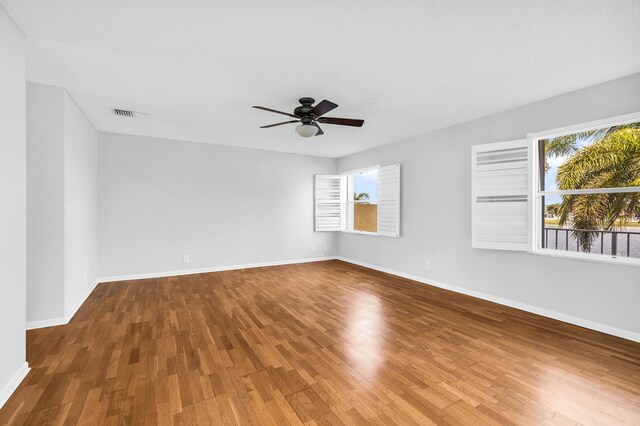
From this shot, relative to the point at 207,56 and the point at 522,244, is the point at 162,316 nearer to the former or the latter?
the point at 207,56

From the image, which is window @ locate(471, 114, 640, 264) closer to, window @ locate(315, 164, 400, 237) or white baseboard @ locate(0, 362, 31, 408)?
window @ locate(315, 164, 400, 237)

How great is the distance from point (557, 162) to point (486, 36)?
2190 mm

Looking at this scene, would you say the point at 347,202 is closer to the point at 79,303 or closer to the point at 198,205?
the point at 198,205

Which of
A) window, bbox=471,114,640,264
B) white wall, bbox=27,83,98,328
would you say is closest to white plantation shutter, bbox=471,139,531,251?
window, bbox=471,114,640,264

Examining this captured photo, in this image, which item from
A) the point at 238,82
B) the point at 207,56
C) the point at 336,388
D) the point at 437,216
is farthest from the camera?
the point at 437,216

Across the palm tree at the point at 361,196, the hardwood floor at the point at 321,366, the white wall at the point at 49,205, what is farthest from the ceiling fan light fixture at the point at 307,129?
the palm tree at the point at 361,196

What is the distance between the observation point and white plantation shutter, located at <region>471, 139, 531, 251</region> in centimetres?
352

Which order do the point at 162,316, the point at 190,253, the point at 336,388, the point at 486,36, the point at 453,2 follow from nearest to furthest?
the point at 453,2
the point at 336,388
the point at 486,36
the point at 162,316
the point at 190,253

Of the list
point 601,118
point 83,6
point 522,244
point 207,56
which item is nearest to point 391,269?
point 522,244

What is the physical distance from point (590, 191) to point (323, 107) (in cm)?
302

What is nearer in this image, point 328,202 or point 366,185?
point 366,185

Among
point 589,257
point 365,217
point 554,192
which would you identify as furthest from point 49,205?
point 589,257

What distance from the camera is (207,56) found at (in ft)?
8.00

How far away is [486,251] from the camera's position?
3.95 metres
